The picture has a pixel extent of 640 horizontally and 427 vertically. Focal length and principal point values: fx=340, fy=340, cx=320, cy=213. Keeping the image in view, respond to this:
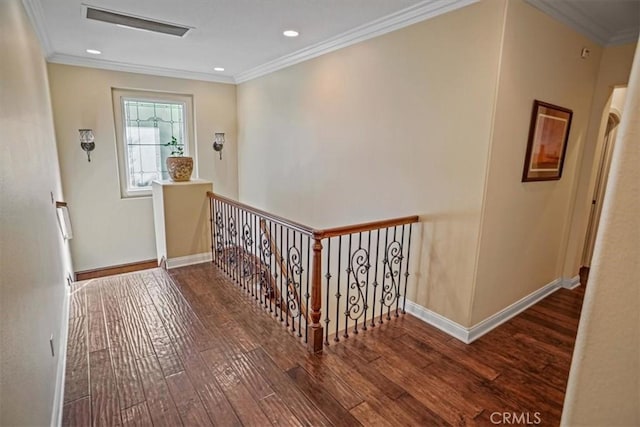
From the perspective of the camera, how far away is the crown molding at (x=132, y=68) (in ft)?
15.4

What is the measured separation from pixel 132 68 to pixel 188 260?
3144 millimetres

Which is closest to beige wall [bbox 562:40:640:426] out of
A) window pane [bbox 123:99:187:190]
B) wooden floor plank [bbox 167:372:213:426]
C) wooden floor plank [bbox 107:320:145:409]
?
wooden floor plank [bbox 167:372:213:426]

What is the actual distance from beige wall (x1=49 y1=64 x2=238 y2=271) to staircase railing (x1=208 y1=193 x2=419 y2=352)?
1986 mm

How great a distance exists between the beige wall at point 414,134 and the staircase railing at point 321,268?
0.80 ft

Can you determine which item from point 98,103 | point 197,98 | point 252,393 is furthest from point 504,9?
point 98,103

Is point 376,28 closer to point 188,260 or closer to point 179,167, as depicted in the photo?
point 179,167

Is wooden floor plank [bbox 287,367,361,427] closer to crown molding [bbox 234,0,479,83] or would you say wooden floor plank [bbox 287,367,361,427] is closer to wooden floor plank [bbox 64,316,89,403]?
wooden floor plank [bbox 64,316,89,403]

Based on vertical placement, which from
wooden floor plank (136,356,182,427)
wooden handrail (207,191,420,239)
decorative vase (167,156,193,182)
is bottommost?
wooden floor plank (136,356,182,427)

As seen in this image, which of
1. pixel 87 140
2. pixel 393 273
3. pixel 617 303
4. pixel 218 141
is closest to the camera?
pixel 617 303

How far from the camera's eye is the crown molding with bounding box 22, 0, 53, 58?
2.89 metres

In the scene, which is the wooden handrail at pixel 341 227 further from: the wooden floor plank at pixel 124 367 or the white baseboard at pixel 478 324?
the wooden floor plank at pixel 124 367

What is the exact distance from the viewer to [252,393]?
2.19 metres

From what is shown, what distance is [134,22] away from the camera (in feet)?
11.0

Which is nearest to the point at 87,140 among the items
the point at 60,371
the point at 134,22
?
the point at 134,22
